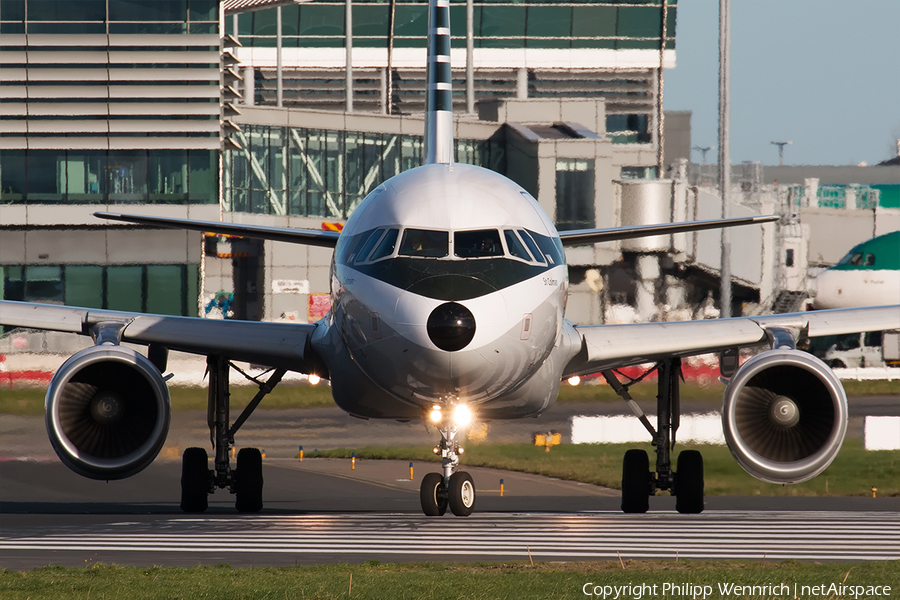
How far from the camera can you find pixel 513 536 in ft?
50.8

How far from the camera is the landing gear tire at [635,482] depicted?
20.4 m

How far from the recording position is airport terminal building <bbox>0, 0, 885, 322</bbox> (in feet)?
180

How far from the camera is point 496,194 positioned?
15961mm

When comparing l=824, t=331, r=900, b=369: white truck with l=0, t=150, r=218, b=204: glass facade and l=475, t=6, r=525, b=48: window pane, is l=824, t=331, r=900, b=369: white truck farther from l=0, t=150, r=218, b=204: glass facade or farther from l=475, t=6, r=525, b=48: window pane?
l=475, t=6, r=525, b=48: window pane

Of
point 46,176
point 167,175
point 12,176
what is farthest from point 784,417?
Result: point 12,176

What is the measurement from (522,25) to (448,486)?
259 ft

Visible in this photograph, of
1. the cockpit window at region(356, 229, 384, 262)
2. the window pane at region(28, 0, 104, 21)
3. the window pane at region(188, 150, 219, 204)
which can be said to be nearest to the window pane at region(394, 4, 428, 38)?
the window pane at region(188, 150, 219, 204)

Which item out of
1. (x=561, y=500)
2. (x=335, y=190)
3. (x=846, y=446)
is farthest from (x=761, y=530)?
(x=335, y=190)

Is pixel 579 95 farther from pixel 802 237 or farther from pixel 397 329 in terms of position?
pixel 397 329

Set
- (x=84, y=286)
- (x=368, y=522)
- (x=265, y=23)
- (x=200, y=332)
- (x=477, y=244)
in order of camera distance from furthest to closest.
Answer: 1. (x=265, y=23)
2. (x=84, y=286)
3. (x=200, y=332)
4. (x=368, y=522)
5. (x=477, y=244)

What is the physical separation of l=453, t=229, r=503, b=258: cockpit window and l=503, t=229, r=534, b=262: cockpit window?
147 millimetres

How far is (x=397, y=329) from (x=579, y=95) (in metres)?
81.8

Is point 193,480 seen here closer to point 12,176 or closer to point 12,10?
point 12,176

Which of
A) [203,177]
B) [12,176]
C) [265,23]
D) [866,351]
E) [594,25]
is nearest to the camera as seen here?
[12,176]
